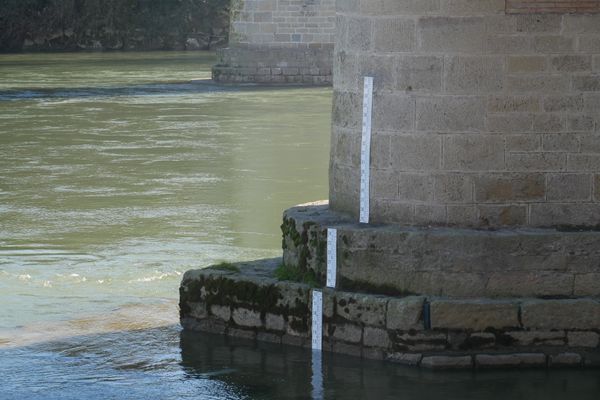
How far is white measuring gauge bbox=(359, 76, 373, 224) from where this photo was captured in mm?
7926

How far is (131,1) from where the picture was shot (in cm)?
3803

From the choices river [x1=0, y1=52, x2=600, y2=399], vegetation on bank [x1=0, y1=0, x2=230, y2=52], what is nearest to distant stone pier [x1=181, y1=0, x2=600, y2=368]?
river [x1=0, y1=52, x2=600, y2=399]

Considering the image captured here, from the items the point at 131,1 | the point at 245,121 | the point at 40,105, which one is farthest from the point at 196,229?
the point at 131,1

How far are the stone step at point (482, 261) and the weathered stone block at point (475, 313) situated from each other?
130 mm

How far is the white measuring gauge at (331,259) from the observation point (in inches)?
310

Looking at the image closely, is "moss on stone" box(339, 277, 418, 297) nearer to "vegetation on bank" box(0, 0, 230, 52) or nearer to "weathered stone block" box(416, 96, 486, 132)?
"weathered stone block" box(416, 96, 486, 132)

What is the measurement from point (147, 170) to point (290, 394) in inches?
336

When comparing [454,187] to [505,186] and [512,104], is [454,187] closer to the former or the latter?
[505,186]

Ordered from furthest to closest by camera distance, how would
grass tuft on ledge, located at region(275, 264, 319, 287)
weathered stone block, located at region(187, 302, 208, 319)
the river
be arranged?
1. weathered stone block, located at region(187, 302, 208, 319)
2. grass tuft on ledge, located at region(275, 264, 319, 287)
3. the river

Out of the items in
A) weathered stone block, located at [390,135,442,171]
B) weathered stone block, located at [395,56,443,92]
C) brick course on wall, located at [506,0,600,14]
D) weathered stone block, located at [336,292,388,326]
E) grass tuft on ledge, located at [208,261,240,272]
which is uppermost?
brick course on wall, located at [506,0,600,14]

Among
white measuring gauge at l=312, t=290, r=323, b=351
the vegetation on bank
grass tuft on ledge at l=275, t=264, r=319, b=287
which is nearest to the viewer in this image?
white measuring gauge at l=312, t=290, r=323, b=351

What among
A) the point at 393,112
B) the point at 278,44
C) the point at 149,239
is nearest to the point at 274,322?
the point at 393,112

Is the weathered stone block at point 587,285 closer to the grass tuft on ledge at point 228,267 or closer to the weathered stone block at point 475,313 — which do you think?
the weathered stone block at point 475,313

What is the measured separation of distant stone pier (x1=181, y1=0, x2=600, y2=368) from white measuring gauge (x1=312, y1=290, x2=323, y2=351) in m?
0.04
